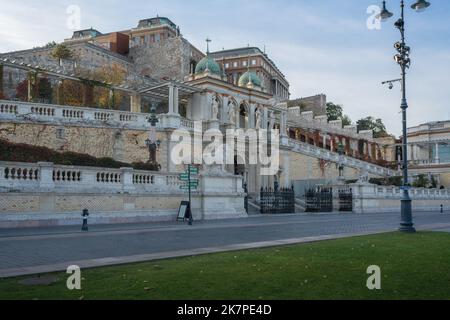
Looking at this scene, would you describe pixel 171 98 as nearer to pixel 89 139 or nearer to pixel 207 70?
pixel 207 70

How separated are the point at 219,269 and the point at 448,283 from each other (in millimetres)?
4065

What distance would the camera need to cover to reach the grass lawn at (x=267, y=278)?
6.93 meters

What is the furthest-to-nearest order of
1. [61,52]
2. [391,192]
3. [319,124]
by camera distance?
[319,124] < [61,52] < [391,192]

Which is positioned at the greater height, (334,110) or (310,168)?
(334,110)

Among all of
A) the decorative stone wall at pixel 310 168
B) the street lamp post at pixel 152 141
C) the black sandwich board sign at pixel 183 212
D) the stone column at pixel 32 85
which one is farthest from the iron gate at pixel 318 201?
the stone column at pixel 32 85

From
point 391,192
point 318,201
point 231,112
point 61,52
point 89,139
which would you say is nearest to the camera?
point 89,139

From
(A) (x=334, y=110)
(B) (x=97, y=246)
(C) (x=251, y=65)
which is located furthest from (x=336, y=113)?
(B) (x=97, y=246)

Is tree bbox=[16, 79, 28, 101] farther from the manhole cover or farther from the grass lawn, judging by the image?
the manhole cover

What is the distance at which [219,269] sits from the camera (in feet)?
29.8

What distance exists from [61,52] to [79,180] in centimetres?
4646

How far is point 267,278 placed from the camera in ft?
26.6

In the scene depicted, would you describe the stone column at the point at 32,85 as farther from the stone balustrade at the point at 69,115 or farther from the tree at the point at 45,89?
the stone balustrade at the point at 69,115

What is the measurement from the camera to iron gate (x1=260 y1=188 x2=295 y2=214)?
34.5 m

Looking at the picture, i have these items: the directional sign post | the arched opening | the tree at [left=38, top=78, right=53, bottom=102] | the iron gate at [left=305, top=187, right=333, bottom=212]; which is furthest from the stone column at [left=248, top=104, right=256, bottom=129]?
the directional sign post
